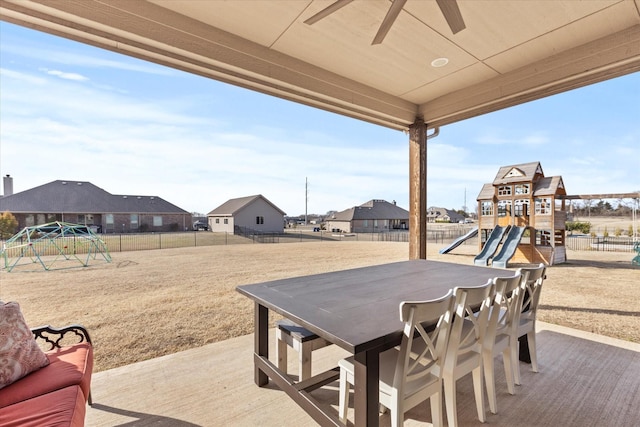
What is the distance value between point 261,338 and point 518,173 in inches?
455

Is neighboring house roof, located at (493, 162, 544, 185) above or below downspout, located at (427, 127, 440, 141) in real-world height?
above

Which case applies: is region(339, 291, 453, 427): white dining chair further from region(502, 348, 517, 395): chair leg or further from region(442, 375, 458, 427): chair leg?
region(502, 348, 517, 395): chair leg

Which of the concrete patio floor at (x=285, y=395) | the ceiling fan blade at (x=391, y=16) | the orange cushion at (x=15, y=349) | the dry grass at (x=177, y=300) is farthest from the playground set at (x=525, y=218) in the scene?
the orange cushion at (x=15, y=349)

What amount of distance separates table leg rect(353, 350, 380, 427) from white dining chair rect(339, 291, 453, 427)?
115 millimetres

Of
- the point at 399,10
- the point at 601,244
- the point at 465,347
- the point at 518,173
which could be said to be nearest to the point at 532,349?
the point at 465,347

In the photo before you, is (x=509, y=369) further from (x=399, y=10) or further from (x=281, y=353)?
(x=399, y=10)

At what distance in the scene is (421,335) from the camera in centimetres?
133

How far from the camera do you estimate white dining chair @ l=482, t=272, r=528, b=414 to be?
1.81m

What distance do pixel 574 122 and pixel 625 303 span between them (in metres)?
16.3

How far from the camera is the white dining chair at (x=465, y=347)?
1.52 meters

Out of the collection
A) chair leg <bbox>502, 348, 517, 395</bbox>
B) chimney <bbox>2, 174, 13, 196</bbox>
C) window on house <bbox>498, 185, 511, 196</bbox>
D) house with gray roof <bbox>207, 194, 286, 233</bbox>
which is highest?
chimney <bbox>2, 174, 13, 196</bbox>

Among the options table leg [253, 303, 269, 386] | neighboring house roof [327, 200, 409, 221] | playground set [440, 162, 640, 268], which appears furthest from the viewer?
neighboring house roof [327, 200, 409, 221]

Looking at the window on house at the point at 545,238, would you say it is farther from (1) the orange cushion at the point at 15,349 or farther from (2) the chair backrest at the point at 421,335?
(1) the orange cushion at the point at 15,349

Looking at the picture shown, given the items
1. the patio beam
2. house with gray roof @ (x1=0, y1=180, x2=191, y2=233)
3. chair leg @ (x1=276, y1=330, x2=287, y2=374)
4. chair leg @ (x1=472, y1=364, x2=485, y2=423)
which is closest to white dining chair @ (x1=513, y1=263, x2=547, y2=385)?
chair leg @ (x1=472, y1=364, x2=485, y2=423)
